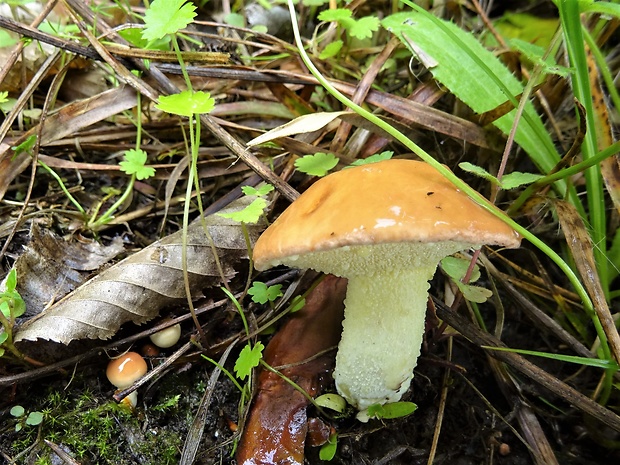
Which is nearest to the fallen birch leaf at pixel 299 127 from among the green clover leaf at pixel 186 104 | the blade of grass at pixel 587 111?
the green clover leaf at pixel 186 104

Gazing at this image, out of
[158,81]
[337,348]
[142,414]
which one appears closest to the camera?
[142,414]

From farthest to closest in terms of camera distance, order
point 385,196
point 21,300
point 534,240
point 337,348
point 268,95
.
Result: 1. point 268,95
2. point 337,348
3. point 21,300
4. point 534,240
5. point 385,196

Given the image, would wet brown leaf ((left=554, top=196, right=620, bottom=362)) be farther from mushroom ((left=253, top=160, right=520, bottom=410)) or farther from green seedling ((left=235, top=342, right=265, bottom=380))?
green seedling ((left=235, top=342, right=265, bottom=380))

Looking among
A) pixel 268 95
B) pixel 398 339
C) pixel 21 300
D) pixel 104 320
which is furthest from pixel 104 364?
pixel 268 95

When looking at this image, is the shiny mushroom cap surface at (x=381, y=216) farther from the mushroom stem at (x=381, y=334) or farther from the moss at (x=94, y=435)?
the moss at (x=94, y=435)

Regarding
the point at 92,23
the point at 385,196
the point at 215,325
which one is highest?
the point at 92,23

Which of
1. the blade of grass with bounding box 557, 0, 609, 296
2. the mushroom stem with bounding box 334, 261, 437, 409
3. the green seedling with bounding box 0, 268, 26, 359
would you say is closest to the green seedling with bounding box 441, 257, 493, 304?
the mushroom stem with bounding box 334, 261, 437, 409

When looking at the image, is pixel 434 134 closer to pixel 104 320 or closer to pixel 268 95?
pixel 268 95
